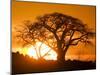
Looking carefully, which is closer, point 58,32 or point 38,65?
point 38,65

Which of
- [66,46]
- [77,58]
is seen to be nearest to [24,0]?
[66,46]

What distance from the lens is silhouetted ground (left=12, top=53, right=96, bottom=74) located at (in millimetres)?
2459

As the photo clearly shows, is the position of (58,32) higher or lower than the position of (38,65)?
higher

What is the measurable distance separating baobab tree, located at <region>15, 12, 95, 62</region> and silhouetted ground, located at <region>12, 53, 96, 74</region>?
0.10 metres

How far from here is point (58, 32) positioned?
2.65 m

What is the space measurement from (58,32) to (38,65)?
49cm

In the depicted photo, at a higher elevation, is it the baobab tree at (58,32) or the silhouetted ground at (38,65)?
the baobab tree at (58,32)

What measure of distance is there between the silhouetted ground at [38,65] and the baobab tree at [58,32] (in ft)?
0.33

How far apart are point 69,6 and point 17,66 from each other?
3.33 feet

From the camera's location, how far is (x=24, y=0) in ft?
8.29

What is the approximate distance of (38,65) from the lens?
2.55m

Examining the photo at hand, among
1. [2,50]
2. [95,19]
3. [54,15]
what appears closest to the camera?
[2,50]

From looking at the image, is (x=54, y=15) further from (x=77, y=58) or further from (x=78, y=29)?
(x=77, y=58)

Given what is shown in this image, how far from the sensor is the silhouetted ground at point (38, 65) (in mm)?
2459
